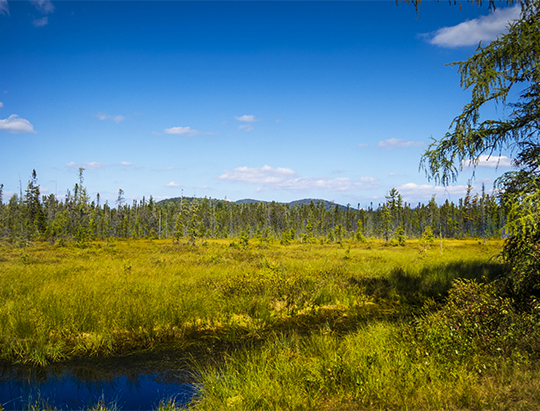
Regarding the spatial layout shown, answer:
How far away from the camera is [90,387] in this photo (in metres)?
5.84

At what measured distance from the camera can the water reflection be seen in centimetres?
525

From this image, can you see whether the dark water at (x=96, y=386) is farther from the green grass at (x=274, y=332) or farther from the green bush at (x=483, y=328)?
the green bush at (x=483, y=328)

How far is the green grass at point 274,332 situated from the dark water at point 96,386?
0.47 meters

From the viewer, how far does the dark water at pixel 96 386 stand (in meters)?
5.25

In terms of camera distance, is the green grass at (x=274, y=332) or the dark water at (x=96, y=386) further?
the dark water at (x=96, y=386)

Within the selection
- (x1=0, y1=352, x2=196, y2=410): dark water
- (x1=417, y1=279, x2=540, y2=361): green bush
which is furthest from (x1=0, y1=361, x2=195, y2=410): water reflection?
(x1=417, y1=279, x2=540, y2=361): green bush

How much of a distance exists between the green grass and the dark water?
472 mm

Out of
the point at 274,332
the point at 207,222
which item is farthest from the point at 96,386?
the point at 207,222

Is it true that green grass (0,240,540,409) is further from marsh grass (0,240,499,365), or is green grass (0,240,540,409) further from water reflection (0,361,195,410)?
water reflection (0,361,195,410)

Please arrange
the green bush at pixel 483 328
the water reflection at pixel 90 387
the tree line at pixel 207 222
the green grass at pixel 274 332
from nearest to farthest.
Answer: the green grass at pixel 274 332 → the green bush at pixel 483 328 → the water reflection at pixel 90 387 → the tree line at pixel 207 222

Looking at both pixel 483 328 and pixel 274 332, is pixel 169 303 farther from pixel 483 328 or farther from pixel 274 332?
Result: pixel 483 328

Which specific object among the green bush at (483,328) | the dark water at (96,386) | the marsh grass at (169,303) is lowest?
the dark water at (96,386)

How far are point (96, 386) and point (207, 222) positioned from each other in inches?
4070

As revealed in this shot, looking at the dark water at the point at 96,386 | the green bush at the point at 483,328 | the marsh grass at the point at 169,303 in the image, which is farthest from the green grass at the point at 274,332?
the dark water at the point at 96,386
